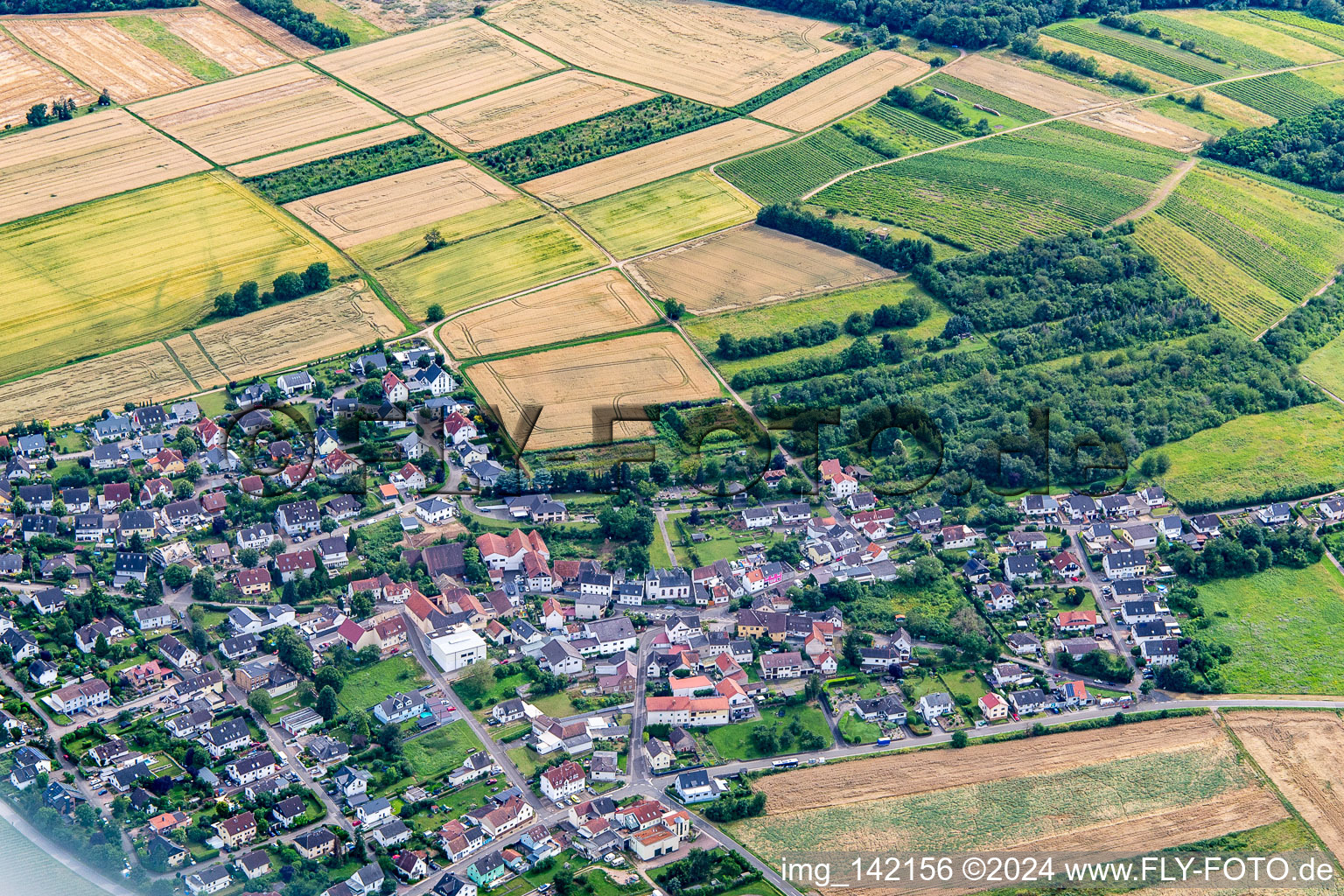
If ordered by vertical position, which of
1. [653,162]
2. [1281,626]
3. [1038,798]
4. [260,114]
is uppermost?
[1281,626]

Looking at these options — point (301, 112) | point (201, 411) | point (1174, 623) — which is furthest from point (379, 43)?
point (1174, 623)

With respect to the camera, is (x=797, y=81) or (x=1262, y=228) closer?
(x=1262, y=228)

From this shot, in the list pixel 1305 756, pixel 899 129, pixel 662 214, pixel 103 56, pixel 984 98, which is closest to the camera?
pixel 1305 756

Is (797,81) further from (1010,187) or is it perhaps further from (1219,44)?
(1219,44)

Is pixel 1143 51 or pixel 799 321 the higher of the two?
pixel 1143 51

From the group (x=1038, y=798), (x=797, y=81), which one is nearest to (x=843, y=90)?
(x=797, y=81)
